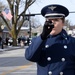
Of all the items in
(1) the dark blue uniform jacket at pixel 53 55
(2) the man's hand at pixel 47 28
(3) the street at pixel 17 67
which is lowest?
(3) the street at pixel 17 67

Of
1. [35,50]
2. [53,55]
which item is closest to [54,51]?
[53,55]

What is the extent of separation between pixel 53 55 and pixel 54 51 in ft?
0.14

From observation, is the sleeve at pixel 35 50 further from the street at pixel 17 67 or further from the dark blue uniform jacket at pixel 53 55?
the street at pixel 17 67

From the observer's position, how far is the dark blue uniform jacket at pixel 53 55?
3488 millimetres

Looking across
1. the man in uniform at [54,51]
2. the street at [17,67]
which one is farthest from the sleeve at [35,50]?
the street at [17,67]

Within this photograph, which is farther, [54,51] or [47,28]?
[54,51]

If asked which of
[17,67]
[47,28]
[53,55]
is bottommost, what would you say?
[17,67]

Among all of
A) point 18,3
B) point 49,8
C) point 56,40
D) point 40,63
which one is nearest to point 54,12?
point 49,8

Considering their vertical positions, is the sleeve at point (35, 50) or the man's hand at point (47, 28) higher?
the man's hand at point (47, 28)

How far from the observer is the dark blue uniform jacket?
349 centimetres

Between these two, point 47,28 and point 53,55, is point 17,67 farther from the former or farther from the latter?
point 47,28

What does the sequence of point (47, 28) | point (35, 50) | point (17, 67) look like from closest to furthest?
point (47, 28)
point (35, 50)
point (17, 67)

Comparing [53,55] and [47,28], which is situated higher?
[47,28]

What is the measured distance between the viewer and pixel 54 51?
3.51m
